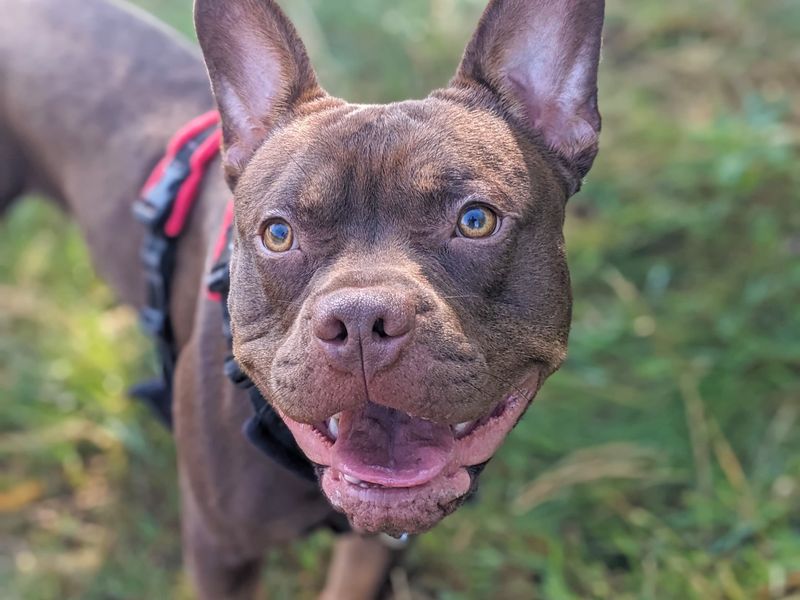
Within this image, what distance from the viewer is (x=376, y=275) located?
1.83 meters

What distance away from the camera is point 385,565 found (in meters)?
2.96

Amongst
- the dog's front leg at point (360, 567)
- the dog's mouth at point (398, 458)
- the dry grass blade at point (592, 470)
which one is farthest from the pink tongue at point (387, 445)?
the dry grass blade at point (592, 470)

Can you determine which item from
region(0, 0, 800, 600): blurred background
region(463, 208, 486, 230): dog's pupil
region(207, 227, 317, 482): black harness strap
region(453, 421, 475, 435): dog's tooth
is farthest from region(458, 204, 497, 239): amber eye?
region(0, 0, 800, 600): blurred background

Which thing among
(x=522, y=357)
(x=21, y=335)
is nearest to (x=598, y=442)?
(x=522, y=357)

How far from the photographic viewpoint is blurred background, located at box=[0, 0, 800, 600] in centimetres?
310

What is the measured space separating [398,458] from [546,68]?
101cm

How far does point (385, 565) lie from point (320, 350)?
137 cm

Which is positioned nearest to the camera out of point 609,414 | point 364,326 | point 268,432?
point 364,326

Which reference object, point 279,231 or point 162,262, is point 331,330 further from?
point 162,262

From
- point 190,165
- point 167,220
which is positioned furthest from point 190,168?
point 167,220

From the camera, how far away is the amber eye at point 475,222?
197 centimetres

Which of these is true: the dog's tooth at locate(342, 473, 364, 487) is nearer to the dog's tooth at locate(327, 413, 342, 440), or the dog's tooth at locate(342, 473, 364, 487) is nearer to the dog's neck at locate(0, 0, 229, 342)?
the dog's tooth at locate(327, 413, 342, 440)

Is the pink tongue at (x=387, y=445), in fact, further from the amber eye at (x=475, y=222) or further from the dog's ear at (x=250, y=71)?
the dog's ear at (x=250, y=71)

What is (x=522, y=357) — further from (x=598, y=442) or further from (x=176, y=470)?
(x=176, y=470)
